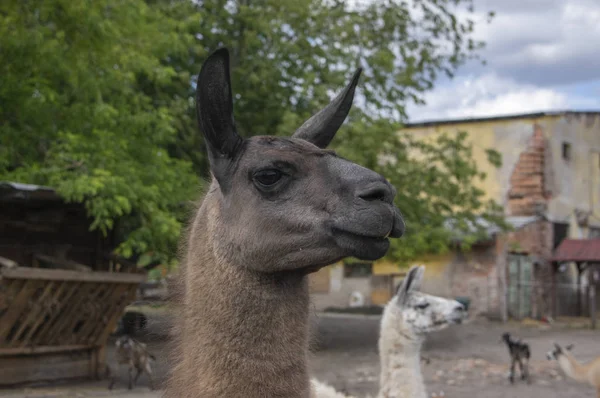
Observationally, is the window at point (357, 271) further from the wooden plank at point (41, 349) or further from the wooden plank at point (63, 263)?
the wooden plank at point (63, 263)

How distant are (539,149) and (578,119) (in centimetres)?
288

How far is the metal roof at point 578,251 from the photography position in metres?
26.5

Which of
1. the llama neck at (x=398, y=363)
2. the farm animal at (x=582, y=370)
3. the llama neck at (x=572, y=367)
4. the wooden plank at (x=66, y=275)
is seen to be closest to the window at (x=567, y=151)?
the farm animal at (x=582, y=370)

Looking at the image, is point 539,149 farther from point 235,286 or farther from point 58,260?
point 235,286

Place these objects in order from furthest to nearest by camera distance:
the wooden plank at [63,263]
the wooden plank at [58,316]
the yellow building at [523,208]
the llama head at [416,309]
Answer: the yellow building at [523,208], the wooden plank at [63,263], the wooden plank at [58,316], the llama head at [416,309]

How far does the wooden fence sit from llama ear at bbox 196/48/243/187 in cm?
707

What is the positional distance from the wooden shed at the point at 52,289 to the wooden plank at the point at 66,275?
0.5 inches

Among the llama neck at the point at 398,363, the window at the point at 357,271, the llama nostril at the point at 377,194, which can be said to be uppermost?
the window at the point at 357,271

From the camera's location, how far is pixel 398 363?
616cm

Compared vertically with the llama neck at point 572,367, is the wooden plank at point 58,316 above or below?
above

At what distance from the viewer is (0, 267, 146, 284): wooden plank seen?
367 inches

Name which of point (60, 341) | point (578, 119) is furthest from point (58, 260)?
point (578, 119)

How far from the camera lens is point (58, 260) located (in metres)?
11.0

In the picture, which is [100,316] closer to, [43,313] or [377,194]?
[43,313]
